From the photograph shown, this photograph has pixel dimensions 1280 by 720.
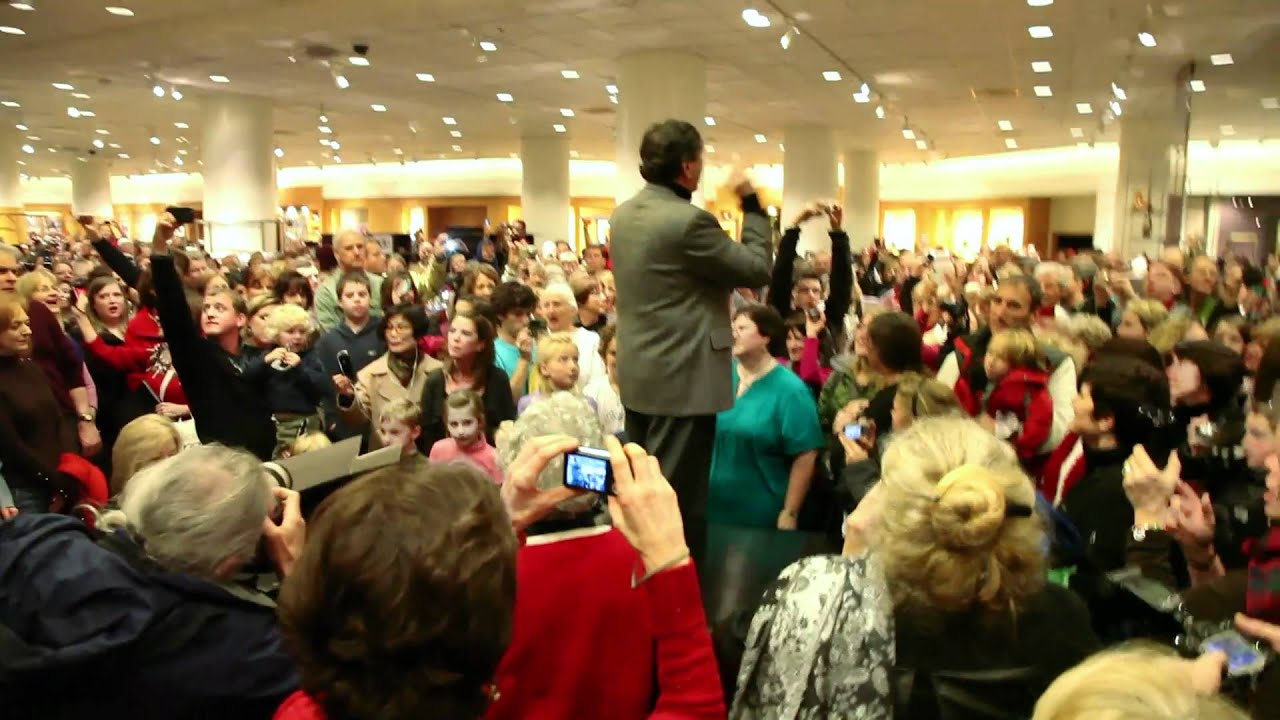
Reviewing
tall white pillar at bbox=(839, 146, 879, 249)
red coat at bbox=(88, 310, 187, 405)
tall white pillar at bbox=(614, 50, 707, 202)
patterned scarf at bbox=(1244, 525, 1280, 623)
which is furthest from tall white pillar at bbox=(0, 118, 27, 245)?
patterned scarf at bbox=(1244, 525, 1280, 623)

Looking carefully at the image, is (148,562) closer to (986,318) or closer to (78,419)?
(78,419)

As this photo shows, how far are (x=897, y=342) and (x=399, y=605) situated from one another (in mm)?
2857

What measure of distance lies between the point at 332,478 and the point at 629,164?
10334 mm

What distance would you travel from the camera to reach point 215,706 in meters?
1.50

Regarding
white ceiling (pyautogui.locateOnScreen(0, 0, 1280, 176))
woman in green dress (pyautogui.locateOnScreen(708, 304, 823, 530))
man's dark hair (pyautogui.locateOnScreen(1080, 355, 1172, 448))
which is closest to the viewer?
man's dark hair (pyautogui.locateOnScreen(1080, 355, 1172, 448))

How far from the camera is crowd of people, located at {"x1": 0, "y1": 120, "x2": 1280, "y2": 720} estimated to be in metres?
1.06

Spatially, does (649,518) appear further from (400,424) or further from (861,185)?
(861,185)

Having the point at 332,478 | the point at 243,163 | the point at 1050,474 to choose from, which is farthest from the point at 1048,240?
the point at 332,478

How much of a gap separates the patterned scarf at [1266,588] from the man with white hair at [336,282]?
188 inches

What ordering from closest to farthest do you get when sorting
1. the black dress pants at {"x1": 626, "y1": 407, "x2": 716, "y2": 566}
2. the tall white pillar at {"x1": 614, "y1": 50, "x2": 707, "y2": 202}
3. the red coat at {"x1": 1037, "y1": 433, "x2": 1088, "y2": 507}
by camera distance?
the red coat at {"x1": 1037, "y1": 433, "x2": 1088, "y2": 507}, the black dress pants at {"x1": 626, "y1": 407, "x2": 716, "y2": 566}, the tall white pillar at {"x1": 614, "y1": 50, "x2": 707, "y2": 202}

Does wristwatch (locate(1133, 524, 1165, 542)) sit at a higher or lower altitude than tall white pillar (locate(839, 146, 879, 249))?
lower

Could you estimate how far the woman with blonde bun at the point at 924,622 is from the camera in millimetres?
1433

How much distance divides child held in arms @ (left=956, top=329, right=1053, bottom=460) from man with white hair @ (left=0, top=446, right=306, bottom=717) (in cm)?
277

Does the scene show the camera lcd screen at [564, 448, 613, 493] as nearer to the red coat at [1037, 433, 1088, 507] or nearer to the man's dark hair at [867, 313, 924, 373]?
the red coat at [1037, 433, 1088, 507]
